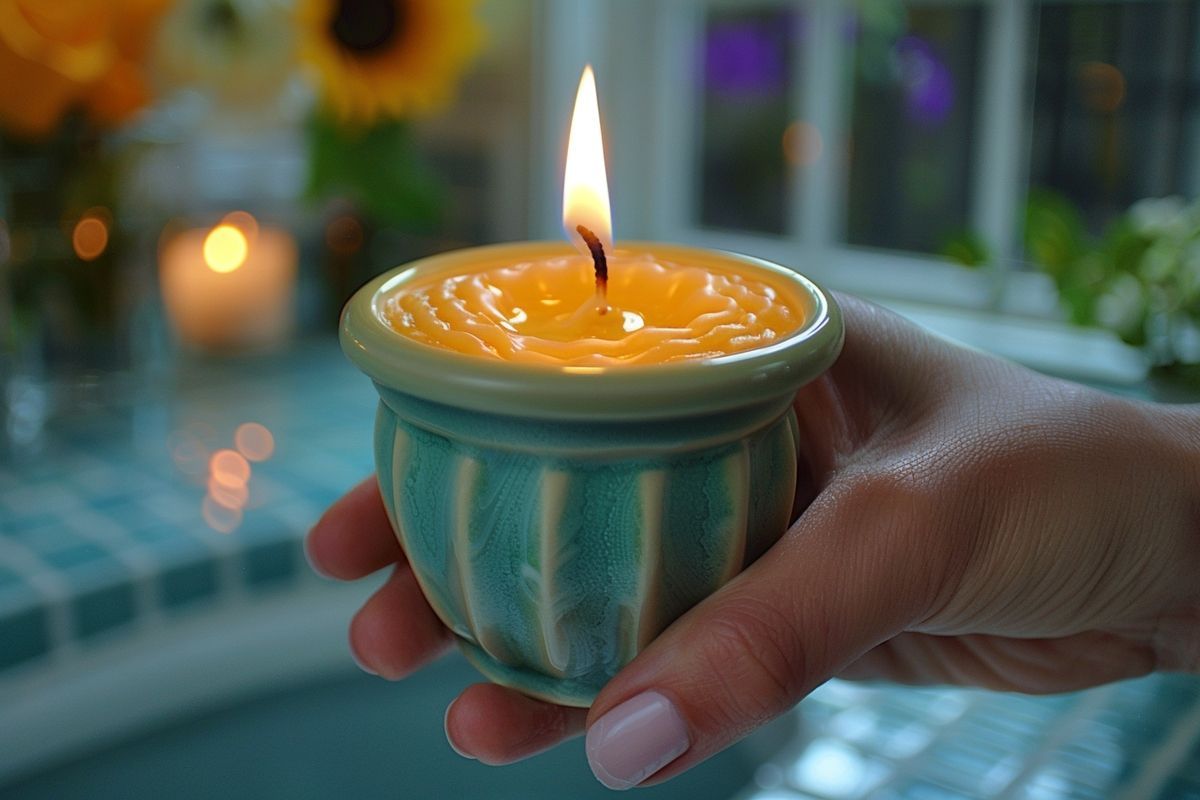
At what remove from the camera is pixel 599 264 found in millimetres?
420

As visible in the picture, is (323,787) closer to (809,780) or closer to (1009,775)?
(809,780)

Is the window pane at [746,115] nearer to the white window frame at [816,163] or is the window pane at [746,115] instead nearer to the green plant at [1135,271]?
the white window frame at [816,163]

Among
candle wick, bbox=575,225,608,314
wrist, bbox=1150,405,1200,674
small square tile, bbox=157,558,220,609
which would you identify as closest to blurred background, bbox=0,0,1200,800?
small square tile, bbox=157,558,220,609

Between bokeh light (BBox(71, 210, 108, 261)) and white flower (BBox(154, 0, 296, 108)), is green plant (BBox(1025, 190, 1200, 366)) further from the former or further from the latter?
bokeh light (BBox(71, 210, 108, 261))

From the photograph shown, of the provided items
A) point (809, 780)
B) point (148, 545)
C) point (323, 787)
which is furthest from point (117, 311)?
point (809, 780)

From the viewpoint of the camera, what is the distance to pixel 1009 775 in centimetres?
72

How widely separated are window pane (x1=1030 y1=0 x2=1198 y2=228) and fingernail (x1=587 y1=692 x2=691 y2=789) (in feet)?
3.45

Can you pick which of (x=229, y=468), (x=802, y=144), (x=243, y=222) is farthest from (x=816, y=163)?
(x=229, y=468)

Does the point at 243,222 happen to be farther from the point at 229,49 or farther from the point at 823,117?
the point at 823,117

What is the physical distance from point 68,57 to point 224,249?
1.12 feet

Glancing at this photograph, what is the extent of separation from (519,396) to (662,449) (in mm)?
48

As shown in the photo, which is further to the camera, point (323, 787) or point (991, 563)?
point (323, 787)

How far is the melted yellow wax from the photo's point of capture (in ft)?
1.31

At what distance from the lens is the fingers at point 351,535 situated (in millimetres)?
634
